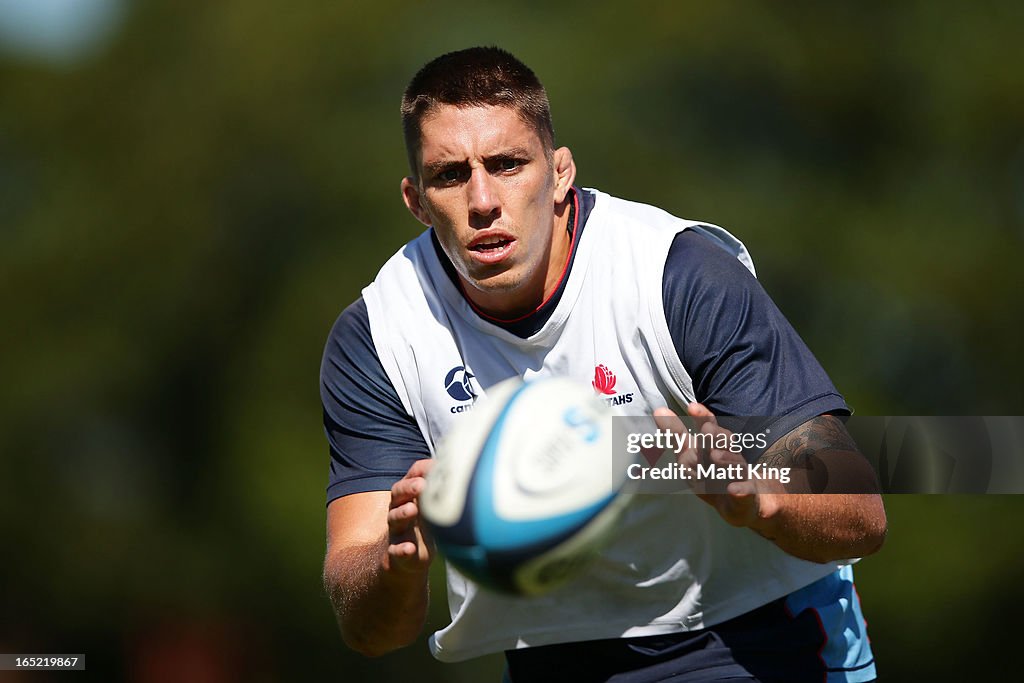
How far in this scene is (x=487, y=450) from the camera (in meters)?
3.78

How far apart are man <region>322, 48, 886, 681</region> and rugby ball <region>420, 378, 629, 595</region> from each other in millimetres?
528

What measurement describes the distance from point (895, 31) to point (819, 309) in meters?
4.08

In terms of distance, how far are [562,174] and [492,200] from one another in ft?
1.35

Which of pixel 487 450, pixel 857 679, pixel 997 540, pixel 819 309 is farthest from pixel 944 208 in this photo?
pixel 487 450

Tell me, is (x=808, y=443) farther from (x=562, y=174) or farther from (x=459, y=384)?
(x=562, y=174)

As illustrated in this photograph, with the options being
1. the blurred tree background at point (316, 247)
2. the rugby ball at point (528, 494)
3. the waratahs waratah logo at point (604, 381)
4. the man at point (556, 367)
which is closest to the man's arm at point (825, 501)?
the man at point (556, 367)

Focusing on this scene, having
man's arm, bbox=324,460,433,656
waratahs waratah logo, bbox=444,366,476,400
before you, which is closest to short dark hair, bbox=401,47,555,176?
waratahs waratah logo, bbox=444,366,476,400

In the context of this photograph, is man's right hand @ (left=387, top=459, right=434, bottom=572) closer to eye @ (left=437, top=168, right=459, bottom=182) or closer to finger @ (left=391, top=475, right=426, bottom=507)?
finger @ (left=391, top=475, right=426, bottom=507)

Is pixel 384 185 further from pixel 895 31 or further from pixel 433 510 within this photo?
pixel 433 510

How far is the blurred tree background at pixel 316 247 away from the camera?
1410 centimetres

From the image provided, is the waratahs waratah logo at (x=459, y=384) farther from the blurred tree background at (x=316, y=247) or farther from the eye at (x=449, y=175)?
the blurred tree background at (x=316, y=247)

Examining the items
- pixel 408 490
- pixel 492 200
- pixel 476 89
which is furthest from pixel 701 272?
pixel 408 490

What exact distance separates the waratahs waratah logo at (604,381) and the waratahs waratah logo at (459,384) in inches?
16.3

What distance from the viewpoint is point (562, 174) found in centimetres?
476
